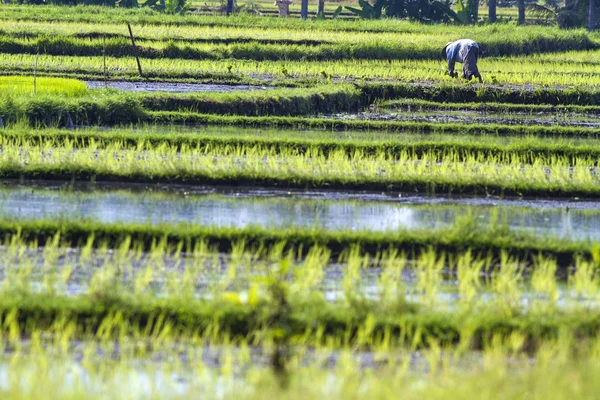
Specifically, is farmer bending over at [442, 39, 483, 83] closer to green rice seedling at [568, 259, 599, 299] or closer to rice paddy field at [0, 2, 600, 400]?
rice paddy field at [0, 2, 600, 400]

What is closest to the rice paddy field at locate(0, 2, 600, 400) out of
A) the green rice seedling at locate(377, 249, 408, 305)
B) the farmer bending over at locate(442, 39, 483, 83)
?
the green rice seedling at locate(377, 249, 408, 305)

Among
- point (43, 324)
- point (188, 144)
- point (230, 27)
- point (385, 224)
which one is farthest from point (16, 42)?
point (43, 324)

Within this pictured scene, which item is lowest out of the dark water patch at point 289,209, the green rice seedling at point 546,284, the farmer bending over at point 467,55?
the dark water patch at point 289,209

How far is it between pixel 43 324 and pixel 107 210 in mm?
3091

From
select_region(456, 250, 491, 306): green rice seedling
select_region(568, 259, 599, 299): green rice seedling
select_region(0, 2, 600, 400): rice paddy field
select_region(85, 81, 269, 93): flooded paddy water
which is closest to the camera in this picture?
select_region(0, 2, 600, 400): rice paddy field

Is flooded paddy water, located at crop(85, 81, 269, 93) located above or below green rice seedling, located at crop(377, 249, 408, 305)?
above

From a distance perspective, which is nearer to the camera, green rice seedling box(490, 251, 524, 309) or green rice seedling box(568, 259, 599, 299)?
green rice seedling box(490, 251, 524, 309)

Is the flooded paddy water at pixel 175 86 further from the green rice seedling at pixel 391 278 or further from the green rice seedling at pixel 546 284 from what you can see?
the green rice seedling at pixel 546 284

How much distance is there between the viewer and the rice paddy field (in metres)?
4.55

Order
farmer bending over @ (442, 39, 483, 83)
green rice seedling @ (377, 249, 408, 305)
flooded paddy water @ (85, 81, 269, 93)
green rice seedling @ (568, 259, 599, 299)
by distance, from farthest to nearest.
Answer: farmer bending over @ (442, 39, 483, 83) → flooded paddy water @ (85, 81, 269, 93) → green rice seedling @ (568, 259, 599, 299) → green rice seedling @ (377, 249, 408, 305)

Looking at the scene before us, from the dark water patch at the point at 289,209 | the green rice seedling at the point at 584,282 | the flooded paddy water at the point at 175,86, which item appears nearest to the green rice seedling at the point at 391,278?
the dark water patch at the point at 289,209

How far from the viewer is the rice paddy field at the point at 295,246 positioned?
14.9 feet

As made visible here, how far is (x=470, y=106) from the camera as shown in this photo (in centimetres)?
1794

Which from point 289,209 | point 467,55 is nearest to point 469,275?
point 289,209
